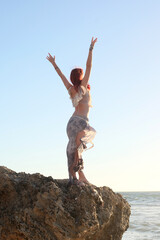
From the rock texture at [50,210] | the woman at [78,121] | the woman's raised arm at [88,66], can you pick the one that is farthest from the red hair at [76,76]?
the rock texture at [50,210]

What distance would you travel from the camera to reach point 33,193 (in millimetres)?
4051

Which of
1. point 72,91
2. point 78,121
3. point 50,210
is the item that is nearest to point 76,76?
point 72,91

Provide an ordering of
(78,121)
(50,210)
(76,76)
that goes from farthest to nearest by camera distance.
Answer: (76,76), (78,121), (50,210)

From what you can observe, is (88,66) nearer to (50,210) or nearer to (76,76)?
(76,76)

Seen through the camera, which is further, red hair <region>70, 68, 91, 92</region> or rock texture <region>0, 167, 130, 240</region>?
red hair <region>70, 68, 91, 92</region>

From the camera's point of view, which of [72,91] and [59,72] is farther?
[59,72]

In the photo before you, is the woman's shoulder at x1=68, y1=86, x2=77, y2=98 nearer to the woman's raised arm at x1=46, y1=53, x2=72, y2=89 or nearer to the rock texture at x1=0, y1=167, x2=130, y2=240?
the woman's raised arm at x1=46, y1=53, x2=72, y2=89

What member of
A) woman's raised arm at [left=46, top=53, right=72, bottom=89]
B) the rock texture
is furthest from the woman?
the rock texture

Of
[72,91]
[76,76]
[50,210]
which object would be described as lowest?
[50,210]

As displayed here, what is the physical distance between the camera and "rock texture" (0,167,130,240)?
12.2 feet

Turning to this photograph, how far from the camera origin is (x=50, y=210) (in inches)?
151

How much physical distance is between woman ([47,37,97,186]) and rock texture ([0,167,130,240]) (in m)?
0.33

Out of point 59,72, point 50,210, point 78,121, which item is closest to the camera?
point 50,210

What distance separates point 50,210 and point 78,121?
4.90 feet
